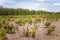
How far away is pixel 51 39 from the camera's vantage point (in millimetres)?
17062

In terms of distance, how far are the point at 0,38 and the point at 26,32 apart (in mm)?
3133

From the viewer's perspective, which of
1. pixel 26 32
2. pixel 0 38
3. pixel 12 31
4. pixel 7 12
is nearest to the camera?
pixel 0 38

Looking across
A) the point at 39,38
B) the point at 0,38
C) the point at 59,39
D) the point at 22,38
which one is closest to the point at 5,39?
the point at 0,38

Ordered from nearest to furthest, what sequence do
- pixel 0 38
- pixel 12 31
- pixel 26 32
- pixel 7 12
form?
pixel 0 38
pixel 26 32
pixel 12 31
pixel 7 12

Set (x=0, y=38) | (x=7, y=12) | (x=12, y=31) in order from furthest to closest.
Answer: (x=7, y=12), (x=12, y=31), (x=0, y=38)

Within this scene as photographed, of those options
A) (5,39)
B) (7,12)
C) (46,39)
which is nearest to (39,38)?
(46,39)

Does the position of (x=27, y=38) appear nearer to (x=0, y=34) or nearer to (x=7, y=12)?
(x=0, y=34)

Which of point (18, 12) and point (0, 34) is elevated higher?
point (0, 34)

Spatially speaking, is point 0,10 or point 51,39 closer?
point 51,39

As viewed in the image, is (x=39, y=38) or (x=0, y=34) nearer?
(x=0, y=34)

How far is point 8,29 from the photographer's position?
19750 millimetres

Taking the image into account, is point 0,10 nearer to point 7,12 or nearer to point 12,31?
point 7,12

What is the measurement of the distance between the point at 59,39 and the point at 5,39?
436 cm

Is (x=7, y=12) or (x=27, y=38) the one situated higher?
(x=27, y=38)
